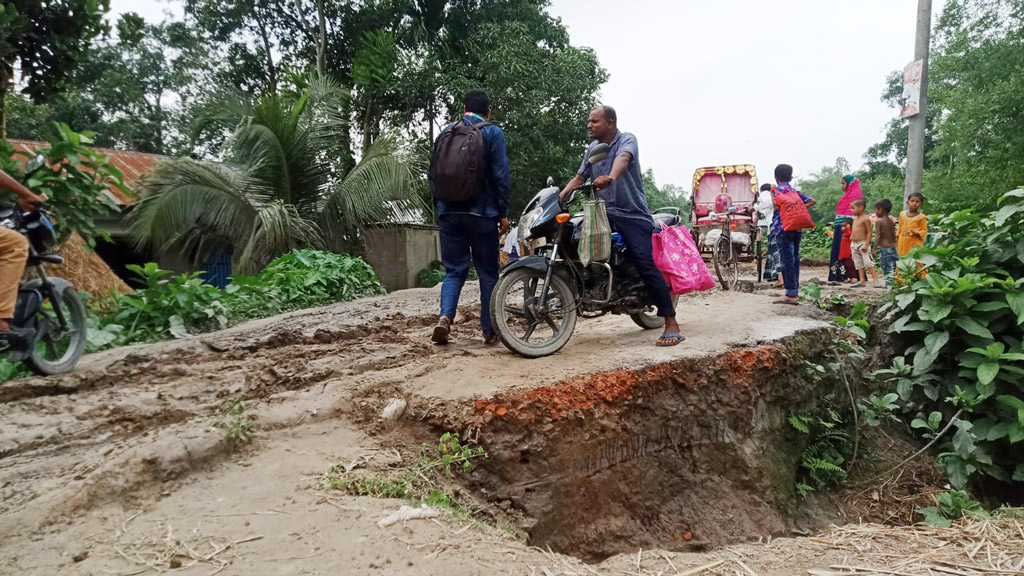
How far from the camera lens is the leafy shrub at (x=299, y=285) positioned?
6.48 metres

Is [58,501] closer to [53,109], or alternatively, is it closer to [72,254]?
[72,254]

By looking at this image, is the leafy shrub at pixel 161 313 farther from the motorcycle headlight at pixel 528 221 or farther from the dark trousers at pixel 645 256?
the dark trousers at pixel 645 256

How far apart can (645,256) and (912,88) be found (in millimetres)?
5611

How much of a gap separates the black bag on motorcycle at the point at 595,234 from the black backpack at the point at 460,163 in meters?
0.75

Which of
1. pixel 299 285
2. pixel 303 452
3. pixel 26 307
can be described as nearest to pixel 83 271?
pixel 299 285

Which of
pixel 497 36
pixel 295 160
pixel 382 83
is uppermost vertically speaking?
pixel 497 36

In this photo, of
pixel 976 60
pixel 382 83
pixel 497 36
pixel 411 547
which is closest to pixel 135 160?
pixel 382 83

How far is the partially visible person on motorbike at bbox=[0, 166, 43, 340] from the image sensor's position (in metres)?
3.38

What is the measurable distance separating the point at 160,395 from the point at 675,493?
9.65ft

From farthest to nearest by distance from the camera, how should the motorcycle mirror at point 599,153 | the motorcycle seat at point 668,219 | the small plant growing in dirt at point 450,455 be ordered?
the motorcycle seat at point 668,219, the motorcycle mirror at point 599,153, the small plant growing in dirt at point 450,455

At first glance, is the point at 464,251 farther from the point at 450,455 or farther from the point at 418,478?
the point at 418,478

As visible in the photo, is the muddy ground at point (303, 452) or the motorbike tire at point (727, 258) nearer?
the muddy ground at point (303, 452)

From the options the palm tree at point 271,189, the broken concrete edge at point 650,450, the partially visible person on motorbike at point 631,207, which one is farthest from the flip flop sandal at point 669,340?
the palm tree at point 271,189

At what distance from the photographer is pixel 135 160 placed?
11.8m
